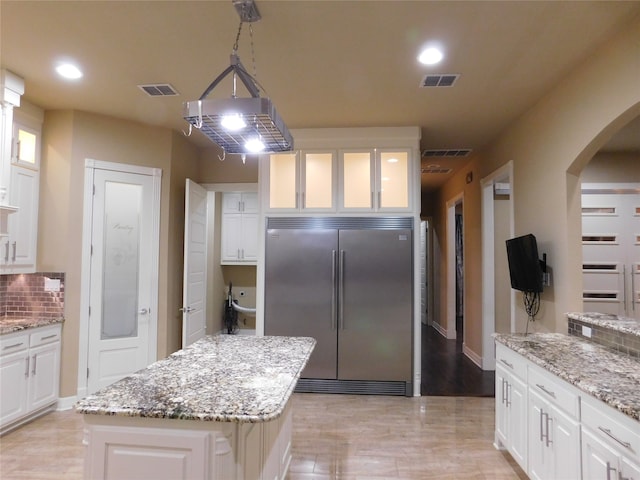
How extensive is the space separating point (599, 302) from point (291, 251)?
3.68m

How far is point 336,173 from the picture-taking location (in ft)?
13.8

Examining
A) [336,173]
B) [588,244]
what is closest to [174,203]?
[336,173]

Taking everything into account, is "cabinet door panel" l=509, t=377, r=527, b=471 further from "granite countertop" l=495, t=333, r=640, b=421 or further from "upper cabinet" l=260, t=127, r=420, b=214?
"upper cabinet" l=260, t=127, r=420, b=214

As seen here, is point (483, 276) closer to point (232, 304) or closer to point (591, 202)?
point (591, 202)

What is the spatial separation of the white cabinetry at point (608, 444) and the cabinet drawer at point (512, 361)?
0.62m

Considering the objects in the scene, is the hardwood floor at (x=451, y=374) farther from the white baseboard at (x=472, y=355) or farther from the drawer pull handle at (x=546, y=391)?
the drawer pull handle at (x=546, y=391)

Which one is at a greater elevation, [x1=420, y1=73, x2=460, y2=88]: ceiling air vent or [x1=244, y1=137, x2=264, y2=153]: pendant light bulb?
[x1=420, y1=73, x2=460, y2=88]: ceiling air vent

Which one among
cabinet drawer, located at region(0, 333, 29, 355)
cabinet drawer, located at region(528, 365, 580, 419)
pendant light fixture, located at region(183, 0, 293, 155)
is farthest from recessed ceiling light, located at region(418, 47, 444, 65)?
cabinet drawer, located at region(0, 333, 29, 355)

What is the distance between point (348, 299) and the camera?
407 cm

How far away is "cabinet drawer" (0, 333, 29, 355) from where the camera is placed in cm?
298

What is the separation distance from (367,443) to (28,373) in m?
2.94

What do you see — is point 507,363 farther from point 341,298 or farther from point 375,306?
point 341,298

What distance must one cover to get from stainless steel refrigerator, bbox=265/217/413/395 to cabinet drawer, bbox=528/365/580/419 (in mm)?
1792

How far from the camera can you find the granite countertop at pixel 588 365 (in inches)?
63.8
